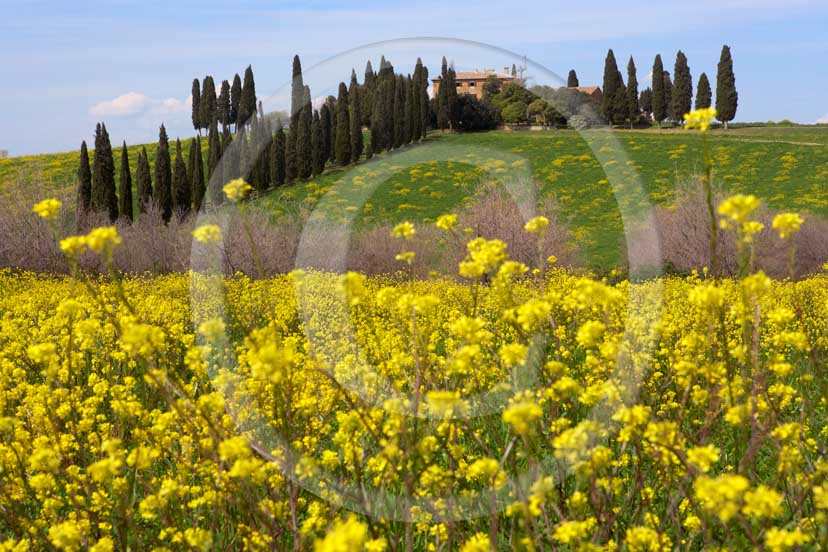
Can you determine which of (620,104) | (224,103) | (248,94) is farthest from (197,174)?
(620,104)

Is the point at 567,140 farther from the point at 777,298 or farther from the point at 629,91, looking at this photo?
the point at 777,298

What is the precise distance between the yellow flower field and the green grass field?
97.5ft

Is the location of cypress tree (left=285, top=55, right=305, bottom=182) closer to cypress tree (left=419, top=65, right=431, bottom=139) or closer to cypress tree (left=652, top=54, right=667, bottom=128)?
cypress tree (left=419, top=65, right=431, bottom=139)

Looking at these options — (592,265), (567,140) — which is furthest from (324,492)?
(567,140)

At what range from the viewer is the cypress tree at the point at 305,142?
147 feet

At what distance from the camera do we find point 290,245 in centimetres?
2811

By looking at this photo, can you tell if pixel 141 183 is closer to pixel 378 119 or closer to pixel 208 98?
pixel 378 119

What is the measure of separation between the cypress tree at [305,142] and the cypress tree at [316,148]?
0.28 metres

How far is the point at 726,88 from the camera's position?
230ft

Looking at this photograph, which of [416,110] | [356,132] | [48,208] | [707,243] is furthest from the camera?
[416,110]

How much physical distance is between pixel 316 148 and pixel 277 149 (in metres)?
2.76

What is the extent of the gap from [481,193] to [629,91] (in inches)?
2051

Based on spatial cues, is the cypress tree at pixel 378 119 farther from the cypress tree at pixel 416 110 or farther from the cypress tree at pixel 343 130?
the cypress tree at pixel 416 110

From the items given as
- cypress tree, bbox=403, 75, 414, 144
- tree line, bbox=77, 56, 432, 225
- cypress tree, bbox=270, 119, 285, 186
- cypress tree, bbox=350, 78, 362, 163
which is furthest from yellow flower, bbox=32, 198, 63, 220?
cypress tree, bbox=270, 119, 285, 186
